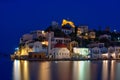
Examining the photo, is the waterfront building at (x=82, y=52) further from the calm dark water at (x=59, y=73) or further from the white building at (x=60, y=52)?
the calm dark water at (x=59, y=73)

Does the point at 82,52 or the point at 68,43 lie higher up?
the point at 68,43

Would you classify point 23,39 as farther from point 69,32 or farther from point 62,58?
point 62,58

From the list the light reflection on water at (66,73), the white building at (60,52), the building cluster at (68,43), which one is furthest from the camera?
the building cluster at (68,43)

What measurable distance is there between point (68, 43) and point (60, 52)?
595 cm

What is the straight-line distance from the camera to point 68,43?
177 ft

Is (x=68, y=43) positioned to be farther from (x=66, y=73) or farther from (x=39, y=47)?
(x=66, y=73)

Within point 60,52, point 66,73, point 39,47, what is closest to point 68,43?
point 39,47

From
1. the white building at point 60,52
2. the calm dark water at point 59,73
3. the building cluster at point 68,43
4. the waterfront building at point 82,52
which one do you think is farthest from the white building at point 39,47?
the calm dark water at point 59,73

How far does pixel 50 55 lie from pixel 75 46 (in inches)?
260

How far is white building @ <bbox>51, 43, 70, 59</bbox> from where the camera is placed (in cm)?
4791

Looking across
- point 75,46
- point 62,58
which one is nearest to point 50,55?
point 62,58

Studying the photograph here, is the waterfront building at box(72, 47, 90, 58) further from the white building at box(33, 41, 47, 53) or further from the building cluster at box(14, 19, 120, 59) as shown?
the white building at box(33, 41, 47, 53)

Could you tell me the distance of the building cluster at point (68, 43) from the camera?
48.6 metres

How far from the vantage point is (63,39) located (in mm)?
55500
